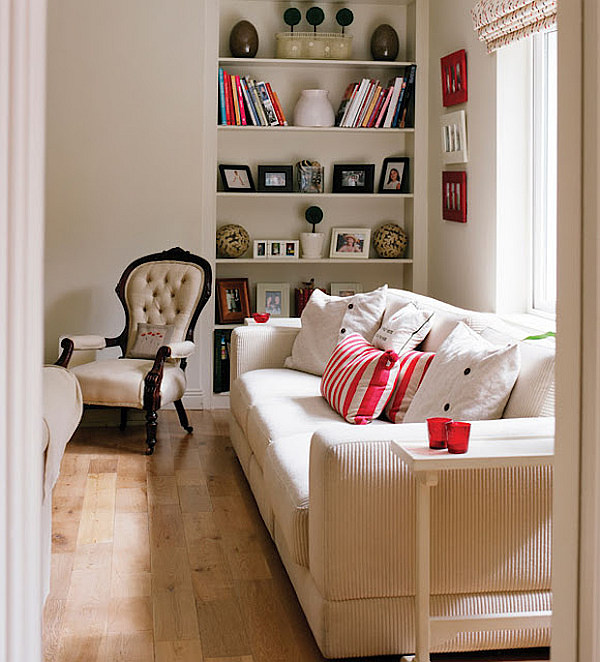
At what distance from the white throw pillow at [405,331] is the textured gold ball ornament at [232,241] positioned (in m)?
2.15

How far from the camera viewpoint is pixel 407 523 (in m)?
2.56

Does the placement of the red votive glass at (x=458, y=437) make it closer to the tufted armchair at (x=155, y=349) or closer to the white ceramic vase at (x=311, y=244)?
the tufted armchair at (x=155, y=349)

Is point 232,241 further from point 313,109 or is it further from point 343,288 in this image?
point 313,109

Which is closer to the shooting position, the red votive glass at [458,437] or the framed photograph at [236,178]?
the red votive glass at [458,437]

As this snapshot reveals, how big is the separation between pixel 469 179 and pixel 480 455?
3.20m

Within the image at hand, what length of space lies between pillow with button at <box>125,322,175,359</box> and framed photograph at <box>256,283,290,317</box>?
0.81 meters

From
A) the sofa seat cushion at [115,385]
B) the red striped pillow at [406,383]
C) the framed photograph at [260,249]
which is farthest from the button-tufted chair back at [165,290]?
the red striped pillow at [406,383]

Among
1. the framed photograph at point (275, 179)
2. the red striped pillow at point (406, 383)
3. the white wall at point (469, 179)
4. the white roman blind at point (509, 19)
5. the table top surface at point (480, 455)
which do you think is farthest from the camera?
the framed photograph at point (275, 179)

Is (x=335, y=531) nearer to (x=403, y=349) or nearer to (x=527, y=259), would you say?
(x=403, y=349)

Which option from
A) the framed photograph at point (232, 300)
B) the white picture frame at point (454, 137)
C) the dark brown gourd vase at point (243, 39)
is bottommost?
the framed photograph at point (232, 300)

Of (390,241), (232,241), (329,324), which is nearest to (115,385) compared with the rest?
(329,324)

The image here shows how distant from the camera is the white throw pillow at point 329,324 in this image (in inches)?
177

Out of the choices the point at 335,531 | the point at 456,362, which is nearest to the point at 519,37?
the point at 456,362
